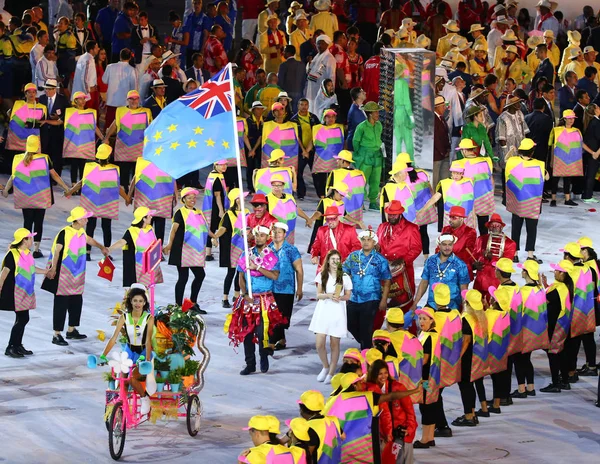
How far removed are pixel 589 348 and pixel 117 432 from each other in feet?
21.8

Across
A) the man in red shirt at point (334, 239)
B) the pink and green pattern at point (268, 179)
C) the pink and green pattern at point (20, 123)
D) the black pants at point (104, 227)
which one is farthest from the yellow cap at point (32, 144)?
the man in red shirt at point (334, 239)

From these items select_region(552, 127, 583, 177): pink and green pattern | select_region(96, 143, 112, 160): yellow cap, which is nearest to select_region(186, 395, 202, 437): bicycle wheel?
select_region(96, 143, 112, 160): yellow cap

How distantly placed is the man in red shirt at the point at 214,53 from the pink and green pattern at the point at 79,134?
4.38 metres

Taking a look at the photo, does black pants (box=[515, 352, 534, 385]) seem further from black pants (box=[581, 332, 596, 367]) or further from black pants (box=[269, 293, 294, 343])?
black pants (box=[269, 293, 294, 343])

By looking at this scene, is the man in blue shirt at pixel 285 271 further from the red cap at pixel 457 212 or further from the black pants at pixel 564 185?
the black pants at pixel 564 185

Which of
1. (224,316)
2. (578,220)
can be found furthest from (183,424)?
(578,220)

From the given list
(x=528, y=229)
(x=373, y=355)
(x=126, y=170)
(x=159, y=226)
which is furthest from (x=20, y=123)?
(x=373, y=355)

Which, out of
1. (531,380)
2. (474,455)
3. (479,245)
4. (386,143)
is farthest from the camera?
(386,143)

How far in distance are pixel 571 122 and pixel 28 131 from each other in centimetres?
914

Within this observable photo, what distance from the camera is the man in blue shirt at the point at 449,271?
715 inches

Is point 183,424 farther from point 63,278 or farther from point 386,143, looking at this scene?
point 386,143

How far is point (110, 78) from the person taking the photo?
2639 centimetres

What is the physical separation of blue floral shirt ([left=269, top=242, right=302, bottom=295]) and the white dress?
93cm

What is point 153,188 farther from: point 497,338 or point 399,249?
point 497,338
